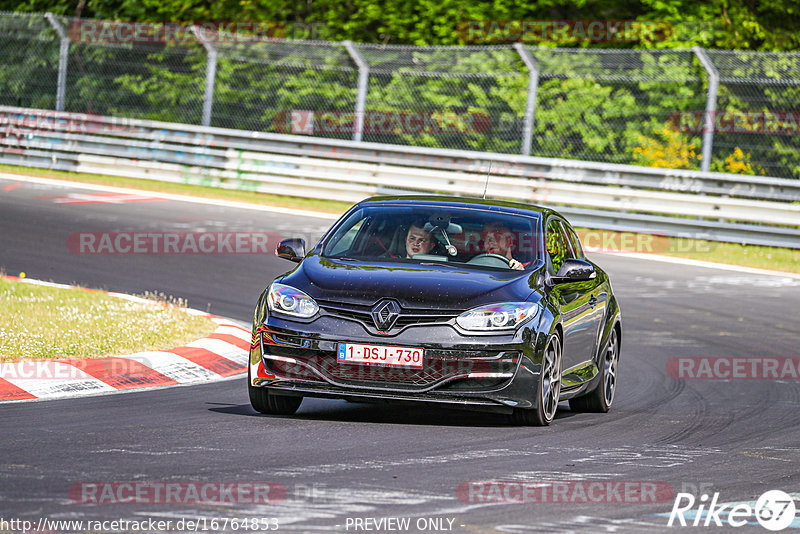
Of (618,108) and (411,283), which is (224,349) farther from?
(618,108)

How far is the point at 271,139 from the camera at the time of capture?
24.2 meters

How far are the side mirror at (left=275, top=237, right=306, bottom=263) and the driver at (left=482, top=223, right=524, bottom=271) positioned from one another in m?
1.19

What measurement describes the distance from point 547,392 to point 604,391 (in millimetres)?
1498

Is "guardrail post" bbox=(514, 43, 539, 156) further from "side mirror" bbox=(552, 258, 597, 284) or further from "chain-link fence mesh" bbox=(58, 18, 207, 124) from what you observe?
"side mirror" bbox=(552, 258, 597, 284)

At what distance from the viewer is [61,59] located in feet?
85.7

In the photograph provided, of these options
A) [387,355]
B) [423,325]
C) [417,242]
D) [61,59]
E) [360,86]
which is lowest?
[387,355]

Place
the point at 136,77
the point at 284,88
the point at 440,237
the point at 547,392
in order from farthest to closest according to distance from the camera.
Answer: the point at 136,77 < the point at 284,88 < the point at 440,237 < the point at 547,392

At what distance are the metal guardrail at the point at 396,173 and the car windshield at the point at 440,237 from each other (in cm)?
1036

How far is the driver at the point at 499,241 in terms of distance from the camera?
30.2ft

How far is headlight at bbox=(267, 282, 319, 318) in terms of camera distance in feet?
27.0

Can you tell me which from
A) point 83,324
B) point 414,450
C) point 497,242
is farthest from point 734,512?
point 83,324

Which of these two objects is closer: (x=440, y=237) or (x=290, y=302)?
(x=290, y=302)

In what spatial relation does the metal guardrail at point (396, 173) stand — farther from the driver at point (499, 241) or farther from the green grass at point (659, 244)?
the driver at point (499, 241)

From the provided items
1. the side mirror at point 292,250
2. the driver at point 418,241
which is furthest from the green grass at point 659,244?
the side mirror at point 292,250
